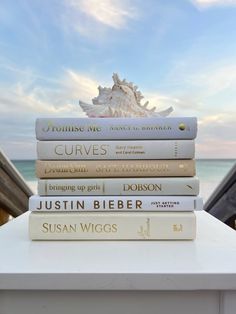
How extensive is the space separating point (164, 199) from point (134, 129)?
0.42 feet

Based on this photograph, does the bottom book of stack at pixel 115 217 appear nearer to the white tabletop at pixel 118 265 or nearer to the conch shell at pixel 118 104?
the white tabletop at pixel 118 265

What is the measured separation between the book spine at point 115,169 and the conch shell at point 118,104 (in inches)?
7.8

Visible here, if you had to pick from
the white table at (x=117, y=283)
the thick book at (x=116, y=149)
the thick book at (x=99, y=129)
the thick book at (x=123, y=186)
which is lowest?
the white table at (x=117, y=283)

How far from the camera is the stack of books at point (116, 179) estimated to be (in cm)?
54

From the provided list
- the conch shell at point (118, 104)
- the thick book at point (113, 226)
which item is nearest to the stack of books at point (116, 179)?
the thick book at point (113, 226)

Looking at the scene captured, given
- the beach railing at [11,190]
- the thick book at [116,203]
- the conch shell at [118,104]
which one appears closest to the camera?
the thick book at [116,203]

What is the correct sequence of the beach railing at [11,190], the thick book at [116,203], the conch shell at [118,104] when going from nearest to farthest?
1. the thick book at [116,203]
2. the conch shell at [118,104]
3. the beach railing at [11,190]

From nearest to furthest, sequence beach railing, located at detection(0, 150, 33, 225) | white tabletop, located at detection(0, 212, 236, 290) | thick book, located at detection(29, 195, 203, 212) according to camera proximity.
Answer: white tabletop, located at detection(0, 212, 236, 290), thick book, located at detection(29, 195, 203, 212), beach railing, located at detection(0, 150, 33, 225)

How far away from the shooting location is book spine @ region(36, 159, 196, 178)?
56 cm

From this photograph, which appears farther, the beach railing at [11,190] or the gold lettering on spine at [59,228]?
the beach railing at [11,190]

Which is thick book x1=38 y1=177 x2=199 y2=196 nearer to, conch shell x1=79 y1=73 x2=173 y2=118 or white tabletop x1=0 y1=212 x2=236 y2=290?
white tabletop x1=0 y1=212 x2=236 y2=290

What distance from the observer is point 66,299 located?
428 mm

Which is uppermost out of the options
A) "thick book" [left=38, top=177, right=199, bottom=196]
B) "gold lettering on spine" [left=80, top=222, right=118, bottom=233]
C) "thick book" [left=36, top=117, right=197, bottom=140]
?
"thick book" [left=36, top=117, right=197, bottom=140]

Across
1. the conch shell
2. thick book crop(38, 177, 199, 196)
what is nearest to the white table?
thick book crop(38, 177, 199, 196)
